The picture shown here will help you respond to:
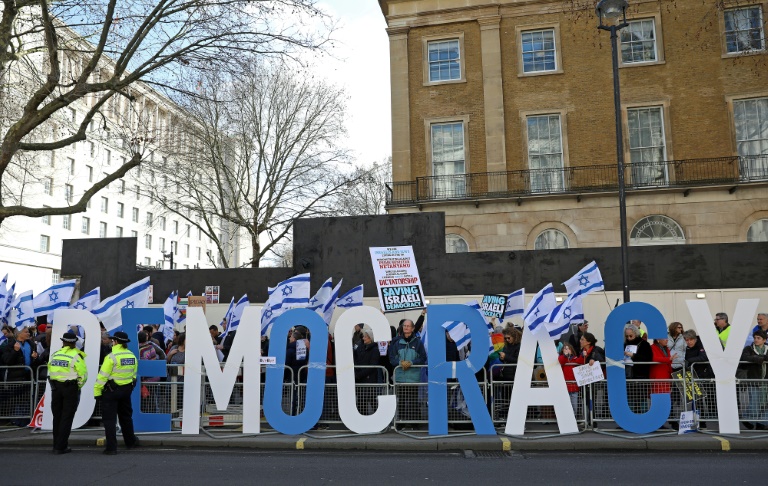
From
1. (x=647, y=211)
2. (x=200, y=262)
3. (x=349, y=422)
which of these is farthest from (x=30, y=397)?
(x=200, y=262)

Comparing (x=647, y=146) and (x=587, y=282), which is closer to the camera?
(x=587, y=282)

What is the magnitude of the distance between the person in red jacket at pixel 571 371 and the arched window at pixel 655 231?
16241mm

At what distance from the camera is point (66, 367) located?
9.56m

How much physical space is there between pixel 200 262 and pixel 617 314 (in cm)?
8133

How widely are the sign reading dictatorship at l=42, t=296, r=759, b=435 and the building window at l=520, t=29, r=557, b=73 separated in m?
20.0

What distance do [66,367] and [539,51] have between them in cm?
2427

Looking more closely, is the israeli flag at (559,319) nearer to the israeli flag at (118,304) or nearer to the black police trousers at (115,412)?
the black police trousers at (115,412)

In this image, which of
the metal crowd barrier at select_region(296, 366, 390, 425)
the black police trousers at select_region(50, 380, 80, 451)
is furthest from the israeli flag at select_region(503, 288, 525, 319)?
the black police trousers at select_region(50, 380, 80, 451)

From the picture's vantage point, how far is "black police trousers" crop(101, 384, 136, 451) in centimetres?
944

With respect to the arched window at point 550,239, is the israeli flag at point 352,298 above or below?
below

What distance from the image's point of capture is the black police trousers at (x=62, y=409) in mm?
9469

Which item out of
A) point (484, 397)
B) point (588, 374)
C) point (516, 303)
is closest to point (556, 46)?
point (516, 303)

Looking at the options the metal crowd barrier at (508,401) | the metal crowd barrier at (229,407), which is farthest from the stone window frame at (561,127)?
the metal crowd barrier at (229,407)

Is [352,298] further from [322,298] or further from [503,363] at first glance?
[503,363]
